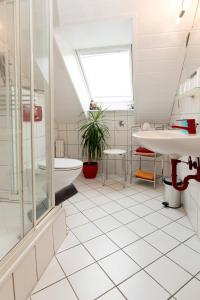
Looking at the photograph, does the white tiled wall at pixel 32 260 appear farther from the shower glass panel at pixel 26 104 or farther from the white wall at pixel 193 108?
the white wall at pixel 193 108

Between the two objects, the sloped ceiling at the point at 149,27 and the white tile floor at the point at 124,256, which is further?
the sloped ceiling at the point at 149,27

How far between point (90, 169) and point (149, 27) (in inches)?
78.8

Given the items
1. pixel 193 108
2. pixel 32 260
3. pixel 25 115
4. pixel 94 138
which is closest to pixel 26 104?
pixel 25 115

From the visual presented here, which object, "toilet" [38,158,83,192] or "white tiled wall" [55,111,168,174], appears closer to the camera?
"toilet" [38,158,83,192]

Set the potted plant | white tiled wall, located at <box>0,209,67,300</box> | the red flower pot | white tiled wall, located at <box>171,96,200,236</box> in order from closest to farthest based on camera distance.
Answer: white tiled wall, located at <box>0,209,67,300</box> < white tiled wall, located at <box>171,96,200,236</box> < the potted plant < the red flower pot

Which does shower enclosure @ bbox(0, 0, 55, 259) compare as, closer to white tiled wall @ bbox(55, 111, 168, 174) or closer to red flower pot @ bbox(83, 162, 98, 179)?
red flower pot @ bbox(83, 162, 98, 179)

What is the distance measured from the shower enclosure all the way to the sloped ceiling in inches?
26.5

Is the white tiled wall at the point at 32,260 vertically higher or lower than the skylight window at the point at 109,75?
lower

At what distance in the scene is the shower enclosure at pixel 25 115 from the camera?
1079mm

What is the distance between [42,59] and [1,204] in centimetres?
111

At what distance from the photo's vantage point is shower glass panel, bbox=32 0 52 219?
1228mm

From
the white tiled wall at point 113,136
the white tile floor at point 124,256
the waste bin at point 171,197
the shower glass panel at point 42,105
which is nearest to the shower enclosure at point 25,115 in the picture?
the shower glass panel at point 42,105

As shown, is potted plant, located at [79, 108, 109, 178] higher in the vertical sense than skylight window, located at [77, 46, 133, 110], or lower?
lower

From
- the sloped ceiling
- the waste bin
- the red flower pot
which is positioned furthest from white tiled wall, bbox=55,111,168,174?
the waste bin
